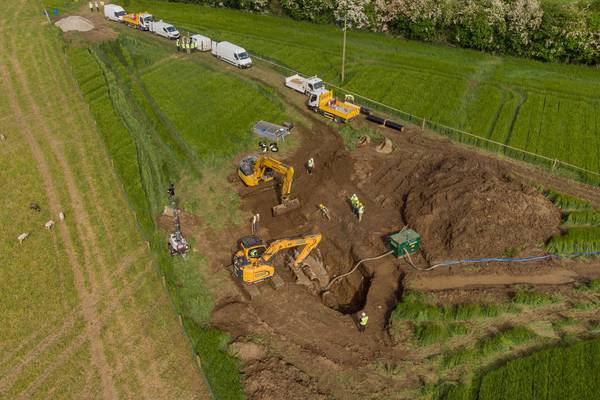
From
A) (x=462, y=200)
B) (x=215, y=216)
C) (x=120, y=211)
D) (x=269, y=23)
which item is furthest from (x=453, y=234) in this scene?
(x=269, y=23)

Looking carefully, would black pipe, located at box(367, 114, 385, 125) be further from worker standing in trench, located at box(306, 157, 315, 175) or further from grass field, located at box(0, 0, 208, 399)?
grass field, located at box(0, 0, 208, 399)

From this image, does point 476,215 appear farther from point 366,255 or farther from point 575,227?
point 366,255

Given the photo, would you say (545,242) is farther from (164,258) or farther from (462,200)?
(164,258)

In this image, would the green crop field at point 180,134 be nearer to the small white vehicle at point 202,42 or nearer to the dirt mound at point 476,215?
the small white vehicle at point 202,42

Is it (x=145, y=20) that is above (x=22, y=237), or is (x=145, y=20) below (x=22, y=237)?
above

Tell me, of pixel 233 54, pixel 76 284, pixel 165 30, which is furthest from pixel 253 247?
pixel 165 30

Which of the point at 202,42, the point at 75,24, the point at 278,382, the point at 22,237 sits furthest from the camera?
the point at 75,24
